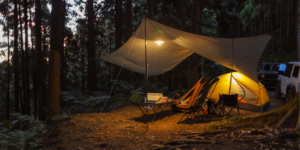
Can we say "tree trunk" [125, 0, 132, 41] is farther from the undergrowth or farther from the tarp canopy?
the undergrowth

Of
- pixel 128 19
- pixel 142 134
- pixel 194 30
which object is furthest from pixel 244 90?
pixel 128 19

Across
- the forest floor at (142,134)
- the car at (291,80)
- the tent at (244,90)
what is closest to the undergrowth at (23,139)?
the forest floor at (142,134)

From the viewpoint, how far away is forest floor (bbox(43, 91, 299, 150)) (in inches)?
144

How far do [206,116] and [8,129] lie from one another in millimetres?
5192

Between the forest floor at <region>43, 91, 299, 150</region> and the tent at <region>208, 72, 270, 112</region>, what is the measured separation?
207 centimetres

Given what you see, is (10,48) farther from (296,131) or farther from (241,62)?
(296,131)

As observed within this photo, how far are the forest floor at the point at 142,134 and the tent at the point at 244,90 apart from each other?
2.07m

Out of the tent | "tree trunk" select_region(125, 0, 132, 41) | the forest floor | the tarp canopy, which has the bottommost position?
the forest floor

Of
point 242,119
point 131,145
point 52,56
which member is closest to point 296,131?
point 242,119

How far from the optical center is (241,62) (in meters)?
5.75

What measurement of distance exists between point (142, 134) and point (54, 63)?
3.46 m

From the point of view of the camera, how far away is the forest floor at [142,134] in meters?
3.65

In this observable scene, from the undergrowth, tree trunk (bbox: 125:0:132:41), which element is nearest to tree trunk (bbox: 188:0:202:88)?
tree trunk (bbox: 125:0:132:41)

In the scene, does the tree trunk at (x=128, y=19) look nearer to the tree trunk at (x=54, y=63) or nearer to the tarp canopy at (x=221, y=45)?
the tree trunk at (x=54, y=63)
